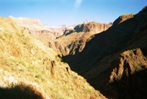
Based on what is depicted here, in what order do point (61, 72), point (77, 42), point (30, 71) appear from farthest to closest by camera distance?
point (77, 42) → point (61, 72) → point (30, 71)

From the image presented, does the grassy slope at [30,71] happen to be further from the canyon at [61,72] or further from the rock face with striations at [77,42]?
the rock face with striations at [77,42]

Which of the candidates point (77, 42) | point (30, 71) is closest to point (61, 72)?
point (30, 71)

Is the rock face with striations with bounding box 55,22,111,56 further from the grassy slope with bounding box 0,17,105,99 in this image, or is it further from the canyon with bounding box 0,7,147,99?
the grassy slope with bounding box 0,17,105,99

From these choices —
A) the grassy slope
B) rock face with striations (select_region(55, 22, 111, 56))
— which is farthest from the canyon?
rock face with striations (select_region(55, 22, 111, 56))

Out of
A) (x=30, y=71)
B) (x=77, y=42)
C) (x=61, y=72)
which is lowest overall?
(x=30, y=71)

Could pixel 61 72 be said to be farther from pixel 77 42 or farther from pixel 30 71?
pixel 77 42

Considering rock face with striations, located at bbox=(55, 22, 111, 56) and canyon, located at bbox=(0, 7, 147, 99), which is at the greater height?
rock face with striations, located at bbox=(55, 22, 111, 56)

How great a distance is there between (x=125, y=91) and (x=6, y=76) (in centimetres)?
2877

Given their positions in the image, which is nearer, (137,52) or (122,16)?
(137,52)

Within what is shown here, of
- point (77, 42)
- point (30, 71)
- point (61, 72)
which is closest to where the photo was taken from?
point (30, 71)

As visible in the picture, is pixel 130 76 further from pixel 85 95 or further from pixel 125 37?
pixel 125 37

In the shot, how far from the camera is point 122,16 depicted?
365 feet

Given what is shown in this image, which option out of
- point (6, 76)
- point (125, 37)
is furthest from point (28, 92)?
point (125, 37)

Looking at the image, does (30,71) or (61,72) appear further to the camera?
(61,72)
